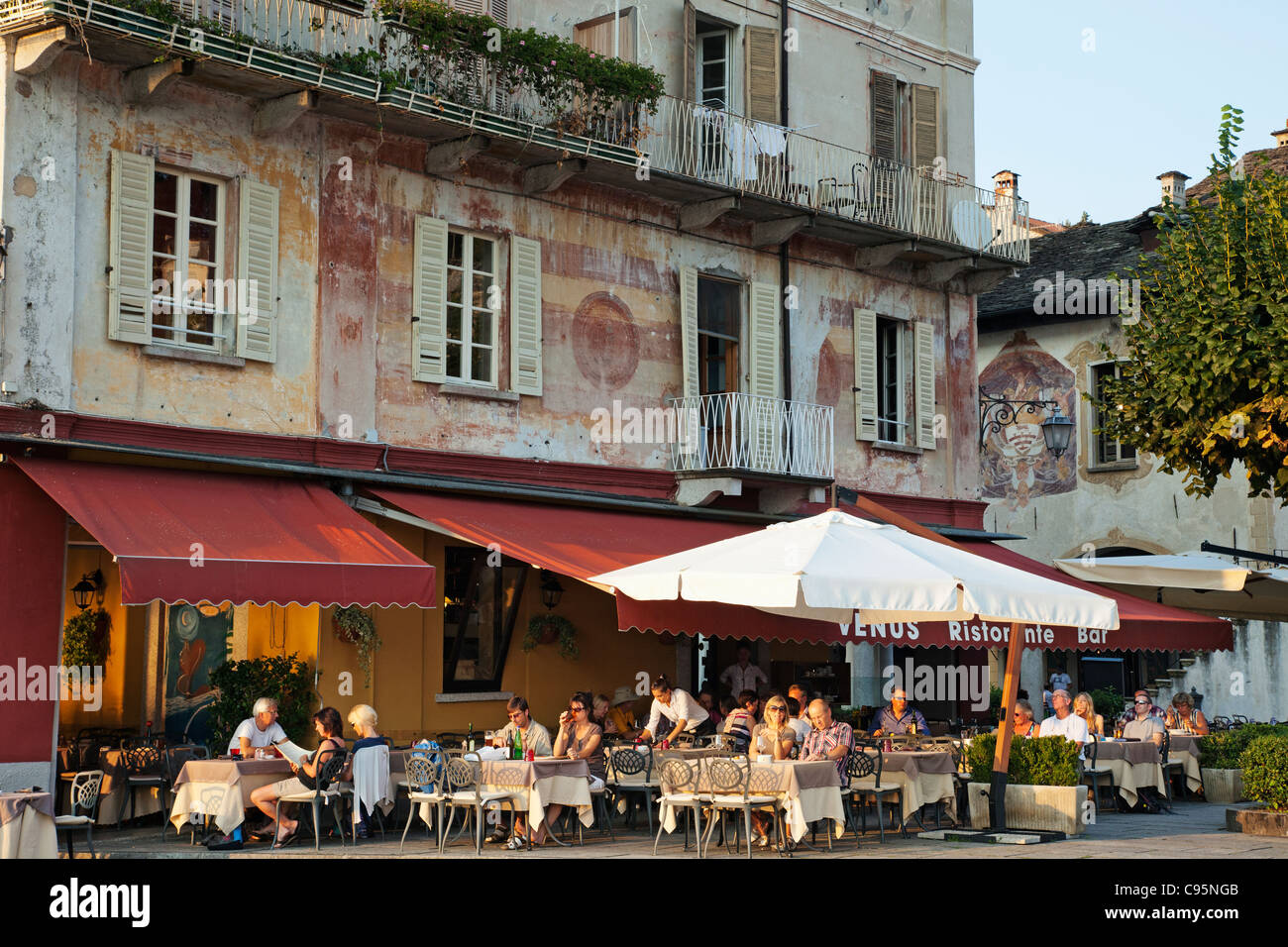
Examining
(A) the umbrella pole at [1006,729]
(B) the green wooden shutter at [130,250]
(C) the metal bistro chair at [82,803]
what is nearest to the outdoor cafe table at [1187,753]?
(A) the umbrella pole at [1006,729]

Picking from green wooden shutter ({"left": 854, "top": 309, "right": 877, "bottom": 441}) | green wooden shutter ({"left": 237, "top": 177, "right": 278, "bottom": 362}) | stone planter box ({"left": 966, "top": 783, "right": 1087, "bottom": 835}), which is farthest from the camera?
green wooden shutter ({"left": 854, "top": 309, "right": 877, "bottom": 441})

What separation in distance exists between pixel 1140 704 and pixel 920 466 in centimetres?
543

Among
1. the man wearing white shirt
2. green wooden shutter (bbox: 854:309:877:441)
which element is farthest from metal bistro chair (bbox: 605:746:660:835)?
green wooden shutter (bbox: 854:309:877:441)

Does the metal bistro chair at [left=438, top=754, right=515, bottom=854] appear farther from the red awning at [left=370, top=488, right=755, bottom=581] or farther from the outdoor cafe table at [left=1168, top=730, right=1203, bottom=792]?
the outdoor cafe table at [left=1168, top=730, right=1203, bottom=792]

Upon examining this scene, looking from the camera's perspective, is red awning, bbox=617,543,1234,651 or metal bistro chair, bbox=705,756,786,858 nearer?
metal bistro chair, bbox=705,756,786,858

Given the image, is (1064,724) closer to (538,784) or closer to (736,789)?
(736,789)

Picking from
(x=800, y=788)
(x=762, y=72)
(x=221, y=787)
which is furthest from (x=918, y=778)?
(x=762, y=72)

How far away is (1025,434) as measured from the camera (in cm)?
2917

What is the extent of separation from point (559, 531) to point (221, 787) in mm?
4486

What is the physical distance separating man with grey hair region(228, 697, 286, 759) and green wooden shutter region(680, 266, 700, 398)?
697cm

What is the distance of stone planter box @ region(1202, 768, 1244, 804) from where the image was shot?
1809 centimetres

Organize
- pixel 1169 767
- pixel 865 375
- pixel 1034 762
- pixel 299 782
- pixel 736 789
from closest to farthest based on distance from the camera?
pixel 736 789 < pixel 299 782 < pixel 1034 762 < pixel 1169 767 < pixel 865 375

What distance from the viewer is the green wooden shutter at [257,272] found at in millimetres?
15305

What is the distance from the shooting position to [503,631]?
57.4 feet
